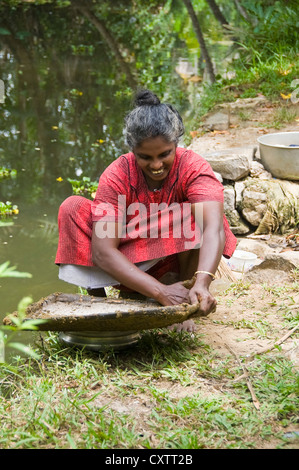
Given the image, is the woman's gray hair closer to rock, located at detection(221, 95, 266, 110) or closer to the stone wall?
the stone wall

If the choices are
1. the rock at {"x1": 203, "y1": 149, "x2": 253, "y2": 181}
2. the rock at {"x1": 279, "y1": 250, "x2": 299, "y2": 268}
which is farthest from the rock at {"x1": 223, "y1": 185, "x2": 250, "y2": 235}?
the rock at {"x1": 279, "y1": 250, "x2": 299, "y2": 268}

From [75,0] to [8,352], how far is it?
14368 millimetres

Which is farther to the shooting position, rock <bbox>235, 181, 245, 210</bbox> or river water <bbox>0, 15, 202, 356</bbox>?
rock <bbox>235, 181, 245, 210</bbox>

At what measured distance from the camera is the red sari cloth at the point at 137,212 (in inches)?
115

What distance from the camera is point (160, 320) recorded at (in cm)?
249

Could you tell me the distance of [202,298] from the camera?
2578 millimetres

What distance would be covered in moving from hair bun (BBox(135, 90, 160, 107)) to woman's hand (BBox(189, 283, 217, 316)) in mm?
872

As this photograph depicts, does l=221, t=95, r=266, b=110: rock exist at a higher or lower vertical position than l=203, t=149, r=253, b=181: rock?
higher

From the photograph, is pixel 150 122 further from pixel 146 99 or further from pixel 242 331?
pixel 242 331

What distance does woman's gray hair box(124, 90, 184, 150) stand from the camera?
2.73m

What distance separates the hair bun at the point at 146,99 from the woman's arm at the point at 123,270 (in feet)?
1.90

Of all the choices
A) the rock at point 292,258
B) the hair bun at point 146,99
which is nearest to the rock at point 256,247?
the rock at point 292,258

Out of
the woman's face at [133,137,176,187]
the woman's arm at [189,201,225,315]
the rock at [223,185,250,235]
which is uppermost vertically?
the woman's face at [133,137,176,187]

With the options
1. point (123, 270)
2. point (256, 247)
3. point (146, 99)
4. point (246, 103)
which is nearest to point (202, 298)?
point (123, 270)
